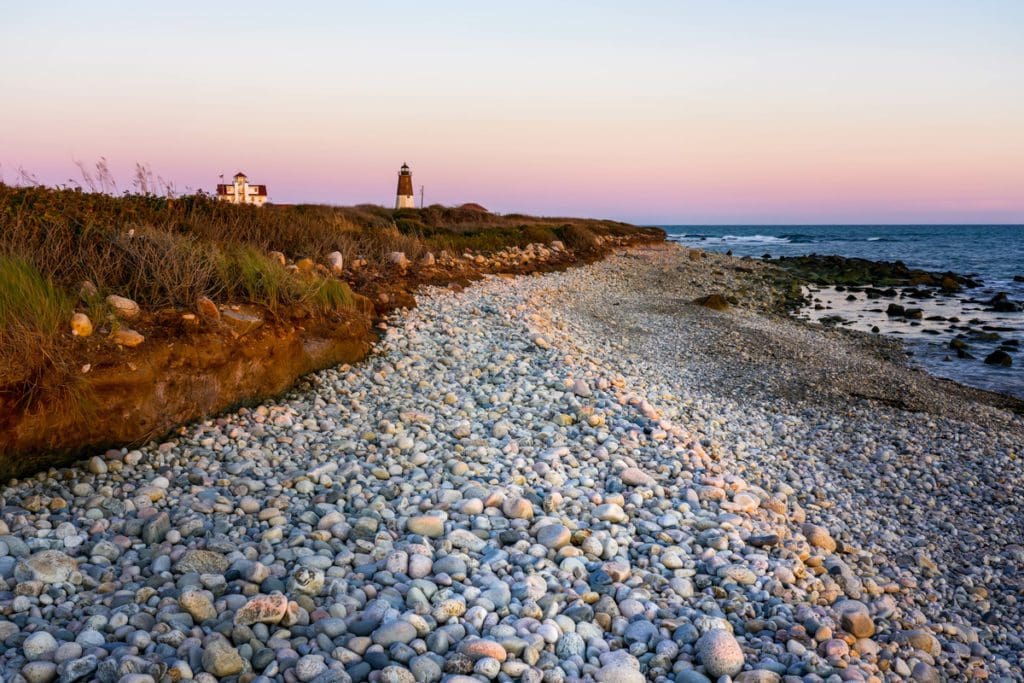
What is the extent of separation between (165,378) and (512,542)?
11.0ft

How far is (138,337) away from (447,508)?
305cm

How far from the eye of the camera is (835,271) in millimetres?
33312

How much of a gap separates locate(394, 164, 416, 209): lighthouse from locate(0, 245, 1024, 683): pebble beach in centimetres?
3177

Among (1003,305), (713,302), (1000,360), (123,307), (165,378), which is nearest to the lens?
(165,378)

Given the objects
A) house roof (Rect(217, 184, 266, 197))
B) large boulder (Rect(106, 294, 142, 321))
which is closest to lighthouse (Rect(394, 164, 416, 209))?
house roof (Rect(217, 184, 266, 197))

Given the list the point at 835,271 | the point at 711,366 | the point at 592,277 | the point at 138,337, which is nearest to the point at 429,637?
the point at 138,337

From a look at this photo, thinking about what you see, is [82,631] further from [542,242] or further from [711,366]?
[542,242]

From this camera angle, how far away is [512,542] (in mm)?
4168

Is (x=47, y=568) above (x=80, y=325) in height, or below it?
below

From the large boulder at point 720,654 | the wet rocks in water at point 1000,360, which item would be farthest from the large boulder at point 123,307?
the wet rocks in water at point 1000,360

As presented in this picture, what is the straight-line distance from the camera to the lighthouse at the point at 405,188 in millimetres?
38406

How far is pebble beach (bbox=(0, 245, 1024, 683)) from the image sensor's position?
123 inches

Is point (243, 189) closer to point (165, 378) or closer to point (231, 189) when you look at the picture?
point (231, 189)

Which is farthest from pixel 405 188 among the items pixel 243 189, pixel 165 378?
pixel 165 378
